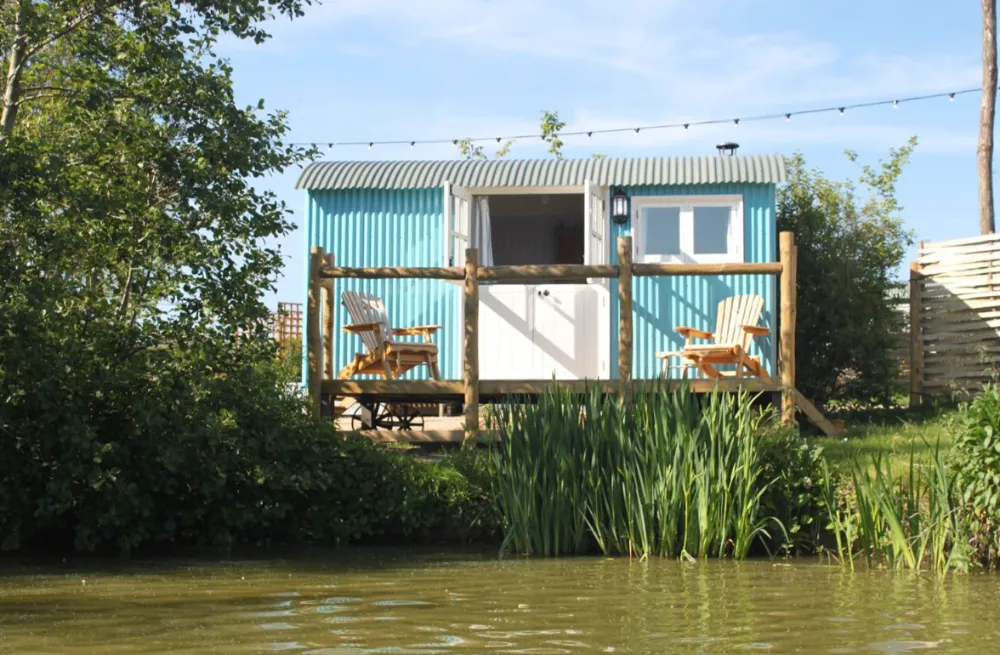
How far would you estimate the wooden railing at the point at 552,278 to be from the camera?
10156mm

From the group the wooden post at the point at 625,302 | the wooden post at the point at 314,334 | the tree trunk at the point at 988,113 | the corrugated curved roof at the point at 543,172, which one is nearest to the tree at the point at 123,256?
the wooden post at the point at 314,334

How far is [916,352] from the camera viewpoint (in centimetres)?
1454

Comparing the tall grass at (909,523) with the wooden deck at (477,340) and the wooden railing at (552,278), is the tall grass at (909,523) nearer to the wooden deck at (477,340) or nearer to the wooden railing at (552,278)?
the wooden deck at (477,340)

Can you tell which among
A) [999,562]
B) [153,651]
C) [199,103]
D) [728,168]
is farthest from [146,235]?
[728,168]

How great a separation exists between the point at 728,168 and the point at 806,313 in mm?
1765

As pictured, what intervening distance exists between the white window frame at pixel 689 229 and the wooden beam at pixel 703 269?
2.87 meters

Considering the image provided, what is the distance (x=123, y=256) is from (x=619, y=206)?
19.6 feet

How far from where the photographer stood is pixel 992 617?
19.1 feet

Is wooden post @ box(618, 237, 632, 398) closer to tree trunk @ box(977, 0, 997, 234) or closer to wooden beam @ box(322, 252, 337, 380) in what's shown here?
wooden beam @ box(322, 252, 337, 380)

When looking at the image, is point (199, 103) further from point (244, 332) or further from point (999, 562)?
point (999, 562)

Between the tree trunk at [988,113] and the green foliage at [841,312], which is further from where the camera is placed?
the tree trunk at [988,113]

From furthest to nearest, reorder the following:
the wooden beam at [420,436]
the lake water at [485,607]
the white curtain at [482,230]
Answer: the white curtain at [482,230] → the wooden beam at [420,436] → the lake water at [485,607]

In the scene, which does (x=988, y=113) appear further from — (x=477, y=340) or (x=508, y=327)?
(x=477, y=340)

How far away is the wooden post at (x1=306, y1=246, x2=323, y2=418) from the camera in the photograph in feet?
34.2
